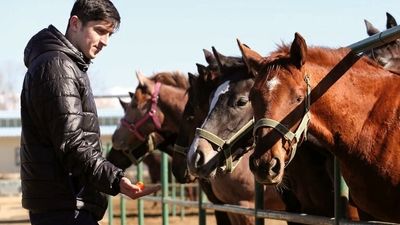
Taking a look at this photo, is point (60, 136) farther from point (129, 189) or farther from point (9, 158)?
point (9, 158)

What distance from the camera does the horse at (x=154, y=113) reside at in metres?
8.27

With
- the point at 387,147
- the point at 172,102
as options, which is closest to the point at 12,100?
the point at 172,102

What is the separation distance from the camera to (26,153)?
3.42 m

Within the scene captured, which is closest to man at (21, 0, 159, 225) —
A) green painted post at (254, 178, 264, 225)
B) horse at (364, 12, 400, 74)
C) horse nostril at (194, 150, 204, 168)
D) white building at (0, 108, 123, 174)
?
horse nostril at (194, 150, 204, 168)

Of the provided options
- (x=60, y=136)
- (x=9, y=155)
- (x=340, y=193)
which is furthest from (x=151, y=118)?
(x=9, y=155)

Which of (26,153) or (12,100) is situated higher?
(26,153)

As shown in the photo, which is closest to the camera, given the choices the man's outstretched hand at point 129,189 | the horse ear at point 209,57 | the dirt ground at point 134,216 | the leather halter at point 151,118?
the man's outstretched hand at point 129,189

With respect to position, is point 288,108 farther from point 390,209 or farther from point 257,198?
point 257,198

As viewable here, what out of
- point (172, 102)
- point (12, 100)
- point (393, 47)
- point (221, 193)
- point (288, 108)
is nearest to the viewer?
point (288, 108)

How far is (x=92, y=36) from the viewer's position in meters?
3.42

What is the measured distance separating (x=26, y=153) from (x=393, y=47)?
2.28 meters

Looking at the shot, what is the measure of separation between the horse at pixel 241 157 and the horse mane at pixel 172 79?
10.6 ft

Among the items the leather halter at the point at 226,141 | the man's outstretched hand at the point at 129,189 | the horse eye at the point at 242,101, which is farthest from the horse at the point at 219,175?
the man's outstretched hand at the point at 129,189

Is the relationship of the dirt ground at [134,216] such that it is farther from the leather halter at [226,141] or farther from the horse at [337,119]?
the horse at [337,119]
